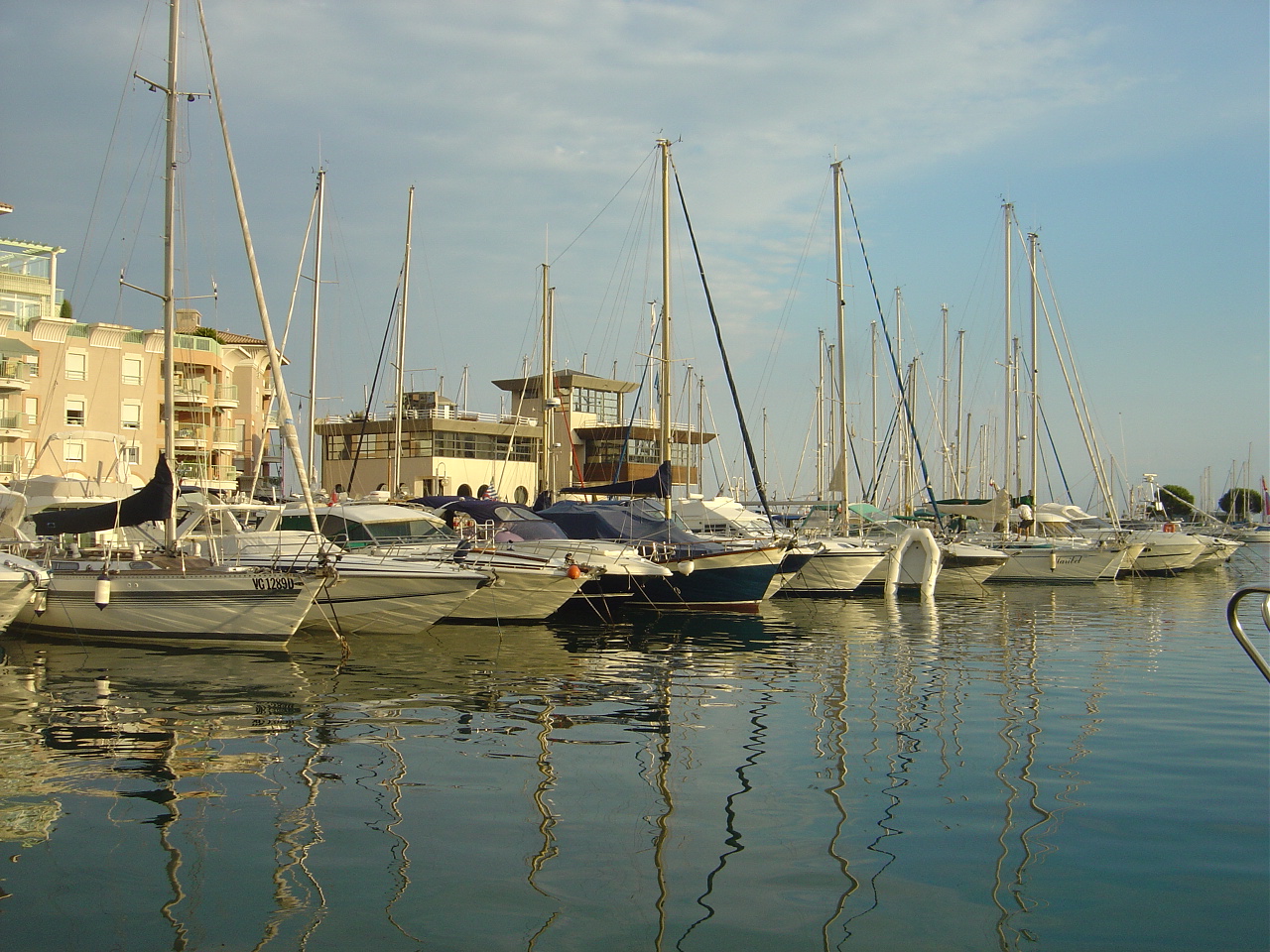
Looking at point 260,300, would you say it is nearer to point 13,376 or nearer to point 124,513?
point 124,513

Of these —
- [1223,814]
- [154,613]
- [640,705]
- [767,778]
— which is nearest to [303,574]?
[154,613]

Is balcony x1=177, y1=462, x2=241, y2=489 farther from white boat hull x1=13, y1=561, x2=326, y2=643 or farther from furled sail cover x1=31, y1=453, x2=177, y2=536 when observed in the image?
white boat hull x1=13, y1=561, x2=326, y2=643

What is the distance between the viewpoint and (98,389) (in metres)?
47.3

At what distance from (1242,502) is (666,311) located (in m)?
106

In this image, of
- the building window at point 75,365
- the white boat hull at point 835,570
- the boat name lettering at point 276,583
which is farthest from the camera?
the building window at point 75,365

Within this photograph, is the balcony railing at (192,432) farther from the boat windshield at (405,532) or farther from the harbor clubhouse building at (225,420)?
the boat windshield at (405,532)

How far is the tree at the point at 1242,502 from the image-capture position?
108850 millimetres

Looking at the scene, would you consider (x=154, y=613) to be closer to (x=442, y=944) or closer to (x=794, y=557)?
(x=442, y=944)

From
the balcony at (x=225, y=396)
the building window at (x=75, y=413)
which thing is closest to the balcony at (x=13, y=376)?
the building window at (x=75, y=413)

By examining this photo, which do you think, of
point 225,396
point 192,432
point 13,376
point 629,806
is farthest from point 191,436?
point 629,806

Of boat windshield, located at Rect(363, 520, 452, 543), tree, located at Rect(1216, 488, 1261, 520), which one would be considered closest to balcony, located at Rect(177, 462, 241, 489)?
boat windshield, located at Rect(363, 520, 452, 543)

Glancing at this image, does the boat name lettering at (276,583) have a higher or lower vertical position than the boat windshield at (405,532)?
lower

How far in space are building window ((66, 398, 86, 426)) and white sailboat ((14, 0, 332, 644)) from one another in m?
29.9

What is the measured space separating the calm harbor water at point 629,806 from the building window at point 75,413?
33227mm
